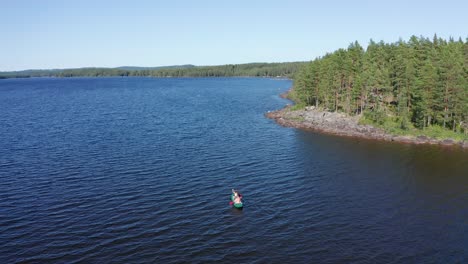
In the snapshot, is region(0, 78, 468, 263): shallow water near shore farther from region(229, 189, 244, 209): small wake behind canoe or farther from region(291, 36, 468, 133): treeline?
region(291, 36, 468, 133): treeline

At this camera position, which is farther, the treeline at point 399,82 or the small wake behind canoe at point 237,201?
the treeline at point 399,82

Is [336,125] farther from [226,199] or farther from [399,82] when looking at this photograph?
[226,199]

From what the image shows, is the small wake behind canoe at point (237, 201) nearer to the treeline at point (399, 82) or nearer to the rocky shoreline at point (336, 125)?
the rocky shoreline at point (336, 125)

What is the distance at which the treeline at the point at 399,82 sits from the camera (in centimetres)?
8131

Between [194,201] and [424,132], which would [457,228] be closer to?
[194,201]

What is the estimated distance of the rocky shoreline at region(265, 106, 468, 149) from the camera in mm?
80062

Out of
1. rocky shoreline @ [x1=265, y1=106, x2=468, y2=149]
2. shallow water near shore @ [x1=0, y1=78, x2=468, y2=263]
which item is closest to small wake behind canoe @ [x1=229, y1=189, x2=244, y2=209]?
shallow water near shore @ [x1=0, y1=78, x2=468, y2=263]

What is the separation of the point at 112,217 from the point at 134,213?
101 inches

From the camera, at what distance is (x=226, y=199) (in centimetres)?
4778

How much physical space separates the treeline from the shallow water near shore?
555 inches

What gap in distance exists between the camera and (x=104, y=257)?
113 ft

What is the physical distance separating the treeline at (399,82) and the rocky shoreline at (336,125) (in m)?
4.35

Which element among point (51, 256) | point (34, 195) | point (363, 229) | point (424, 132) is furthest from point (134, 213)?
point (424, 132)

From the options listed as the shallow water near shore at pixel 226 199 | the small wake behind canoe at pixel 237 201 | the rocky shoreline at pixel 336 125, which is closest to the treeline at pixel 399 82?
the rocky shoreline at pixel 336 125
